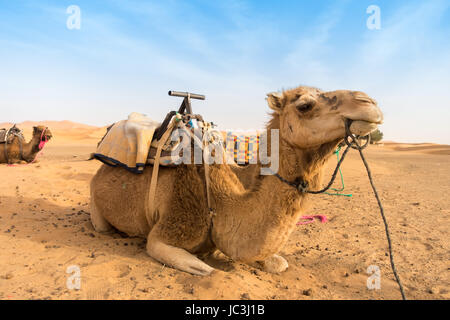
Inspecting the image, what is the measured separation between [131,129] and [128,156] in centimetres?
42

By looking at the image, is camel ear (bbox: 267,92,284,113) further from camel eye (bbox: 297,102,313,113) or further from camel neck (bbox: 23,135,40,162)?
camel neck (bbox: 23,135,40,162)

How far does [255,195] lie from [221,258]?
1.17 metres

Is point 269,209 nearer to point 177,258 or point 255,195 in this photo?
point 255,195

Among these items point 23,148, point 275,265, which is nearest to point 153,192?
point 275,265

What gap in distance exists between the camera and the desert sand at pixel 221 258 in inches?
107

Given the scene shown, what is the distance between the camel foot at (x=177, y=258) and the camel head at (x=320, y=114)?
4.98 feet

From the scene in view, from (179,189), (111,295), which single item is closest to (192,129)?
(179,189)

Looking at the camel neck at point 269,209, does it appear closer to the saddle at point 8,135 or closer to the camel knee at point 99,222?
the camel knee at point 99,222

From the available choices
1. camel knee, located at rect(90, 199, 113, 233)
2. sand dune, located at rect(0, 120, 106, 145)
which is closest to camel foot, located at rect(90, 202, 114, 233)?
camel knee, located at rect(90, 199, 113, 233)

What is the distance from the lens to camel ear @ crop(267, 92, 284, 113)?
2830 millimetres

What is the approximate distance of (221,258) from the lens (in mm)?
3715

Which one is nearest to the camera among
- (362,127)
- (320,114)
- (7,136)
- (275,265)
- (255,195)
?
(362,127)

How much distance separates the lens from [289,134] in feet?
8.87

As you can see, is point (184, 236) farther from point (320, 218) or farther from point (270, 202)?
point (320, 218)
